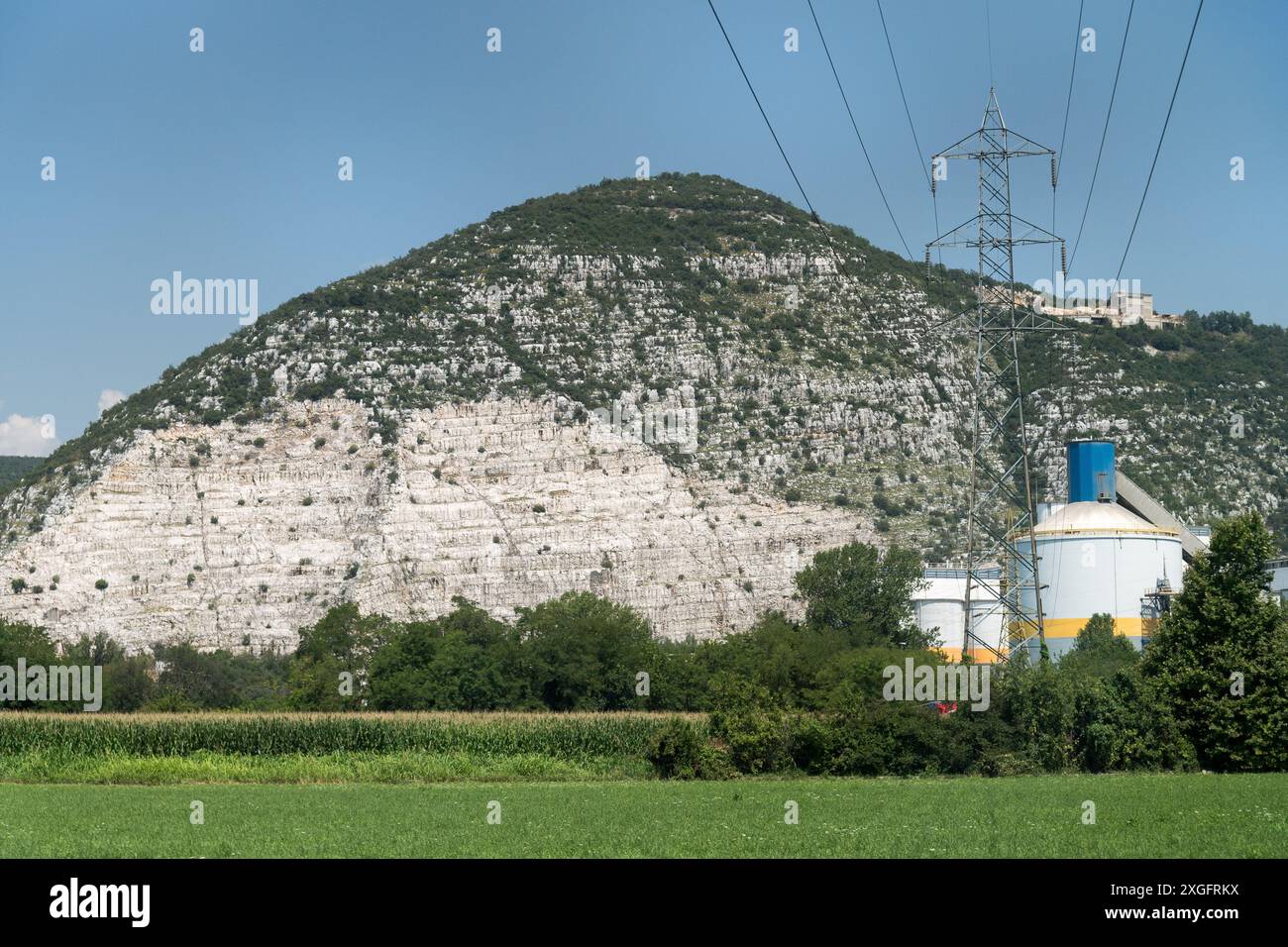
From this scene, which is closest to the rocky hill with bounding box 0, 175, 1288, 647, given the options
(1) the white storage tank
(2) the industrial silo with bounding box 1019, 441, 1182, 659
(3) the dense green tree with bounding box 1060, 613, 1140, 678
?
(2) the industrial silo with bounding box 1019, 441, 1182, 659

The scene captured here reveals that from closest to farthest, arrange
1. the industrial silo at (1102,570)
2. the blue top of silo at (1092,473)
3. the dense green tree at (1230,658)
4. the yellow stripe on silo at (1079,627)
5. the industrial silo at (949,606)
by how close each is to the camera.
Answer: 1. the dense green tree at (1230,658)
2. the yellow stripe on silo at (1079,627)
3. the industrial silo at (1102,570)
4. the blue top of silo at (1092,473)
5. the industrial silo at (949,606)

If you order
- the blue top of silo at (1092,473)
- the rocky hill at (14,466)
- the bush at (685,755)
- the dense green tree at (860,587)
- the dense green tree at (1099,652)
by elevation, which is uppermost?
the rocky hill at (14,466)

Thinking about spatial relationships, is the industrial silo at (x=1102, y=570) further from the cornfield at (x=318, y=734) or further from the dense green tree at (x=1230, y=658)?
the cornfield at (x=318, y=734)

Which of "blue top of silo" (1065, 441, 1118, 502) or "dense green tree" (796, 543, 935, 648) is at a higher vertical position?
"blue top of silo" (1065, 441, 1118, 502)

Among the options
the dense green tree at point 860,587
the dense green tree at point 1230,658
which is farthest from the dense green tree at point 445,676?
the dense green tree at point 1230,658

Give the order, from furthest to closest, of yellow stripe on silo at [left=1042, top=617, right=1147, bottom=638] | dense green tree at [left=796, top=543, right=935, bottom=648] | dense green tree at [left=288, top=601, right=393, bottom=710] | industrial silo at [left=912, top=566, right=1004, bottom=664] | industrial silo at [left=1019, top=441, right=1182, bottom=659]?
1. dense green tree at [left=796, top=543, right=935, bottom=648]
2. industrial silo at [left=912, top=566, right=1004, bottom=664]
3. industrial silo at [left=1019, top=441, right=1182, bottom=659]
4. yellow stripe on silo at [left=1042, top=617, right=1147, bottom=638]
5. dense green tree at [left=288, top=601, right=393, bottom=710]

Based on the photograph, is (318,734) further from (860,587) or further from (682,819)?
(860,587)

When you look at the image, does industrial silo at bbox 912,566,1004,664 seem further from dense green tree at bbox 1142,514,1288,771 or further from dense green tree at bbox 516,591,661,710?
dense green tree at bbox 1142,514,1288,771
